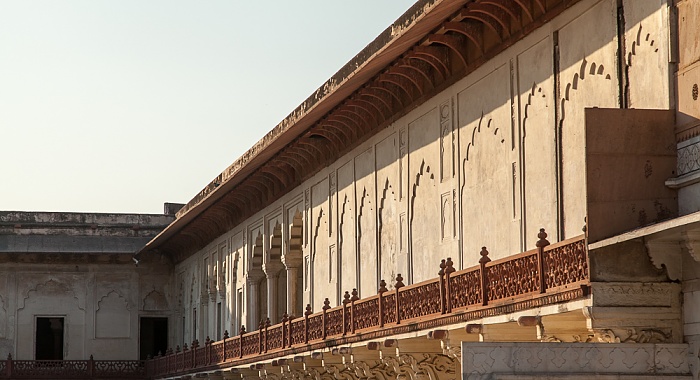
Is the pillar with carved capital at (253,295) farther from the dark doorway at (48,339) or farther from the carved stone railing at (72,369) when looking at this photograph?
the dark doorway at (48,339)

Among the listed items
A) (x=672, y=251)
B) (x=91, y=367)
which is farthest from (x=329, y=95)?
(x=91, y=367)

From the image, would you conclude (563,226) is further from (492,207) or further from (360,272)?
(360,272)

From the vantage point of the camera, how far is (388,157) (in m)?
16.4

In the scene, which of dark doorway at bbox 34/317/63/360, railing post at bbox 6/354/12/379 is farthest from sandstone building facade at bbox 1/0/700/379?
dark doorway at bbox 34/317/63/360

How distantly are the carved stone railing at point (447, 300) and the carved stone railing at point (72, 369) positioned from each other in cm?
1099

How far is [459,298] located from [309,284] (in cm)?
866

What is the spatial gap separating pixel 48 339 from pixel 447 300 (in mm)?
21569

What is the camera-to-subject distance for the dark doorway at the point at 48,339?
31.8m

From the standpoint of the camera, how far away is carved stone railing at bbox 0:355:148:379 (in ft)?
101

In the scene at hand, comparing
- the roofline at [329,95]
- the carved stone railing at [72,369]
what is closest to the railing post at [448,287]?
the roofline at [329,95]

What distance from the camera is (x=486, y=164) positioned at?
1335 cm

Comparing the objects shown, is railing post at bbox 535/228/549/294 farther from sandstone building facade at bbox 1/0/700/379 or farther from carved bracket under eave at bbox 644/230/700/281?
carved bracket under eave at bbox 644/230/700/281

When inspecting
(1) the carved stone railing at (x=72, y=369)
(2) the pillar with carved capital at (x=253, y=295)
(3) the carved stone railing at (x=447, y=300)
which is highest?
(2) the pillar with carved capital at (x=253, y=295)

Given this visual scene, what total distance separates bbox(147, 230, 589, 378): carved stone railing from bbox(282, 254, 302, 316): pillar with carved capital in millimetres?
995
